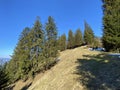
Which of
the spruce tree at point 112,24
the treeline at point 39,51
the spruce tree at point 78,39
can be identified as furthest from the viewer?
the spruce tree at point 78,39

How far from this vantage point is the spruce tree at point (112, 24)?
3497 cm

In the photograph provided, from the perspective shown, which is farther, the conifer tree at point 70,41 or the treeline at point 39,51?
the conifer tree at point 70,41

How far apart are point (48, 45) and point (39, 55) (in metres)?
2.93

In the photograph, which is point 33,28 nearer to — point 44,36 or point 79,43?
point 44,36

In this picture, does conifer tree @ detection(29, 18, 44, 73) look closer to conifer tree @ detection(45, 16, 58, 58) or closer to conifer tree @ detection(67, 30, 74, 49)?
conifer tree @ detection(45, 16, 58, 58)

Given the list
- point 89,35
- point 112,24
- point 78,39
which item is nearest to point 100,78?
point 112,24

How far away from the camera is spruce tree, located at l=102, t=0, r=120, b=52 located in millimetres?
34969

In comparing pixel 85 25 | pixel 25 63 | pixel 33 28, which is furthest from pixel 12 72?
pixel 85 25

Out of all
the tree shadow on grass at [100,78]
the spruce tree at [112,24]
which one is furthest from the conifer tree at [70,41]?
the tree shadow on grass at [100,78]

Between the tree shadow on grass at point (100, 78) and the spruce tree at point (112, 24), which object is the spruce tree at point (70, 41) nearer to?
the spruce tree at point (112, 24)

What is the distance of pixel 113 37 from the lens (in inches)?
1368

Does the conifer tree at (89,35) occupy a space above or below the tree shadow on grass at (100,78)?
above

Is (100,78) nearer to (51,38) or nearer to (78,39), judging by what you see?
(51,38)

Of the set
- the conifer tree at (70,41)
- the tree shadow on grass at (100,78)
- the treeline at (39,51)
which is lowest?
the tree shadow on grass at (100,78)
